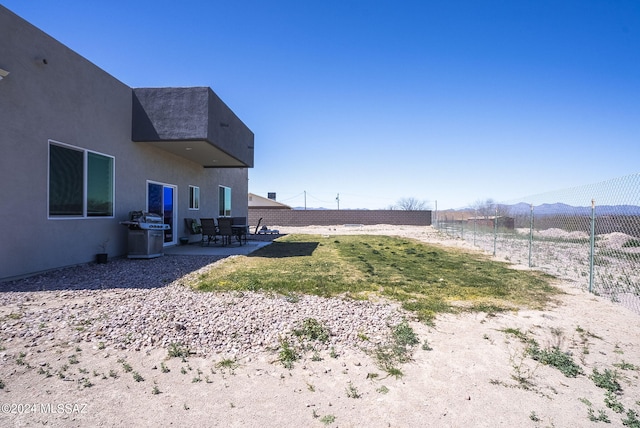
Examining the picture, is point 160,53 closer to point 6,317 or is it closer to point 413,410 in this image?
point 6,317

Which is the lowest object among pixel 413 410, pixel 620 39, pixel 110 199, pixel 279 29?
pixel 413 410

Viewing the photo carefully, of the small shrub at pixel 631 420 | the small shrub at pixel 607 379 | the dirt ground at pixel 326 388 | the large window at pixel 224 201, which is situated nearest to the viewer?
the small shrub at pixel 631 420

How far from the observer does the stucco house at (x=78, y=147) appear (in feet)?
19.7

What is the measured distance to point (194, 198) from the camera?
13.6 metres

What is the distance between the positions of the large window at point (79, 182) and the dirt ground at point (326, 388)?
4.42 metres

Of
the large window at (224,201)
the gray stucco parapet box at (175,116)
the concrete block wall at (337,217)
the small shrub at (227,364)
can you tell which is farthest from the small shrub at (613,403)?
the concrete block wall at (337,217)

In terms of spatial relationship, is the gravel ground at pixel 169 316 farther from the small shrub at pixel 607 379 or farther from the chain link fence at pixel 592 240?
the chain link fence at pixel 592 240

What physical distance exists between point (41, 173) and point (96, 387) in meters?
5.61

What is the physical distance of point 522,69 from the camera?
37.5 ft

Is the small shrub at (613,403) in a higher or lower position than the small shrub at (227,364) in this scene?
higher

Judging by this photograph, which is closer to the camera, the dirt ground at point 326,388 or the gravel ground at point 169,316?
the dirt ground at point 326,388

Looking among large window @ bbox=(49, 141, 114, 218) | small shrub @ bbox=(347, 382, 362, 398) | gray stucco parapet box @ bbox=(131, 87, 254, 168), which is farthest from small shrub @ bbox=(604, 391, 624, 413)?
gray stucco parapet box @ bbox=(131, 87, 254, 168)

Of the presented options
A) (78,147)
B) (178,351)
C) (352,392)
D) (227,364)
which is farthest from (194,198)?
(352,392)

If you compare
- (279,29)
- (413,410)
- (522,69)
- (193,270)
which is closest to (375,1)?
(279,29)
